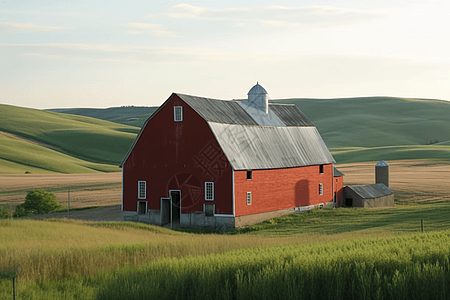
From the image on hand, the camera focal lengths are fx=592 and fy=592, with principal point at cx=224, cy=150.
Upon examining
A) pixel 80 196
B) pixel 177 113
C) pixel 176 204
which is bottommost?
pixel 176 204

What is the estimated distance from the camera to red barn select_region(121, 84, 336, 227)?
131 feet

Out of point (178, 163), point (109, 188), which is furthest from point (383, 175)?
point (109, 188)

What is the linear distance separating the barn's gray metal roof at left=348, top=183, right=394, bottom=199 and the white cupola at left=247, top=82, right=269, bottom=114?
11572 millimetres

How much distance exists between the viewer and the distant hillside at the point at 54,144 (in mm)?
113125

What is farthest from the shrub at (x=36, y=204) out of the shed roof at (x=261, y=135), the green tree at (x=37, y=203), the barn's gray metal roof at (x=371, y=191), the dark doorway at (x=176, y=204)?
the barn's gray metal roof at (x=371, y=191)

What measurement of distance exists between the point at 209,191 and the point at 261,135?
692 centimetres

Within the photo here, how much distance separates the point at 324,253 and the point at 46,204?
37.9m

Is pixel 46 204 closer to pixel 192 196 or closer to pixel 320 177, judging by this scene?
pixel 192 196

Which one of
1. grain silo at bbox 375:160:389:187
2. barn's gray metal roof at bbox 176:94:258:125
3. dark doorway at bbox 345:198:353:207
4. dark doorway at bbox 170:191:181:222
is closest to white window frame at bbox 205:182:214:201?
→ dark doorway at bbox 170:191:181:222

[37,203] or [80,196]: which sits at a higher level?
[80,196]

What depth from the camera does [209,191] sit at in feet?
132

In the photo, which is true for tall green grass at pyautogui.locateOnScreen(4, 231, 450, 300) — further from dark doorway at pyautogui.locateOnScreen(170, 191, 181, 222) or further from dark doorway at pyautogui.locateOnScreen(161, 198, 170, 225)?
dark doorway at pyautogui.locateOnScreen(161, 198, 170, 225)

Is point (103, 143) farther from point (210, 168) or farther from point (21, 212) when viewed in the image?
point (210, 168)

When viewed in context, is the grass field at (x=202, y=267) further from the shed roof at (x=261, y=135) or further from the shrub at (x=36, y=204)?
the shrub at (x=36, y=204)
